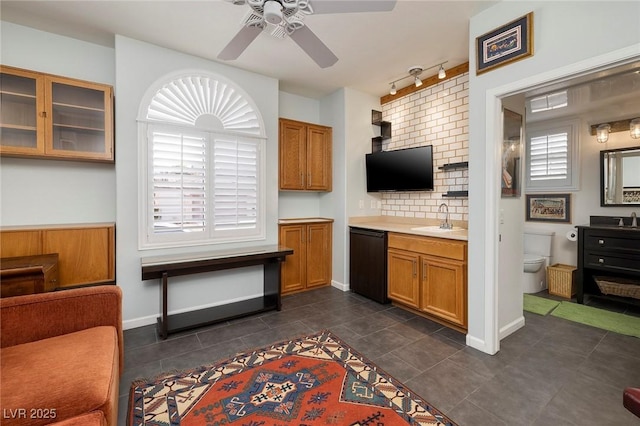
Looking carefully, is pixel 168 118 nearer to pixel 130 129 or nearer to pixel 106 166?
pixel 130 129

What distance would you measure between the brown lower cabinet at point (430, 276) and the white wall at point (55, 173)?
3301 mm

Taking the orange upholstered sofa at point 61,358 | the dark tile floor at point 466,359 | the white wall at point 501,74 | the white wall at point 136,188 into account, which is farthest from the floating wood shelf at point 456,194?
the orange upholstered sofa at point 61,358

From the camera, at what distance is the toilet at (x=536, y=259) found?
3836mm

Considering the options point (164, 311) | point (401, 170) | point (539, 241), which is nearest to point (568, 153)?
point (539, 241)

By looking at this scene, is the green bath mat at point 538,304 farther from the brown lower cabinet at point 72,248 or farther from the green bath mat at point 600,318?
the brown lower cabinet at point 72,248

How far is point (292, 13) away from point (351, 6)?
48cm

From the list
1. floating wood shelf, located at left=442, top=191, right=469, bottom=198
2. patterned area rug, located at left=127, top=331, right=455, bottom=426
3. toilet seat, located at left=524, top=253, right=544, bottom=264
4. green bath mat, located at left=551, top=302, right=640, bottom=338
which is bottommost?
patterned area rug, located at left=127, top=331, right=455, bottom=426

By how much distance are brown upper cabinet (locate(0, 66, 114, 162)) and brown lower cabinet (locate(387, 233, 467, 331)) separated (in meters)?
3.26

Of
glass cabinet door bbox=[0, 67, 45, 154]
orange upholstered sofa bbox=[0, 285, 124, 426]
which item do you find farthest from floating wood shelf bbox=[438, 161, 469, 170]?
glass cabinet door bbox=[0, 67, 45, 154]

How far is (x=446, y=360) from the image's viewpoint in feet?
7.48

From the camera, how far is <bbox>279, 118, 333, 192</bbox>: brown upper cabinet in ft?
13.0

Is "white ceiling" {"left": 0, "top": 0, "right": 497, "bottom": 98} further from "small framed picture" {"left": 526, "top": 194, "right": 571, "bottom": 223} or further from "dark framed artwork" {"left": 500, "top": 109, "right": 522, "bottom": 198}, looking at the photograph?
"small framed picture" {"left": 526, "top": 194, "right": 571, "bottom": 223}

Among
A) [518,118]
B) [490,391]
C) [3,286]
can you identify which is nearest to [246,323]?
[3,286]

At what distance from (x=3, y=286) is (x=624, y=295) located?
607 centimetres
